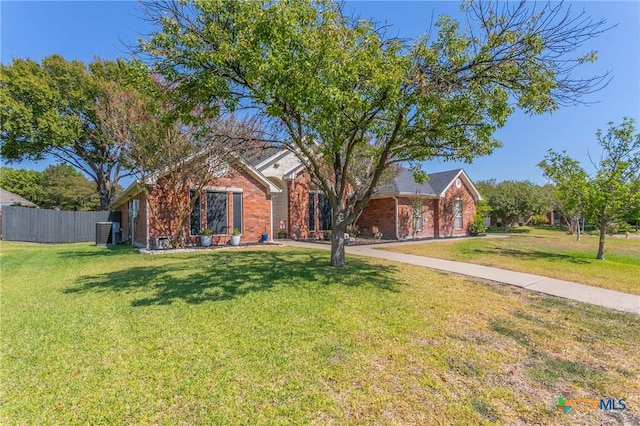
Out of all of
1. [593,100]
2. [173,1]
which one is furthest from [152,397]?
[593,100]

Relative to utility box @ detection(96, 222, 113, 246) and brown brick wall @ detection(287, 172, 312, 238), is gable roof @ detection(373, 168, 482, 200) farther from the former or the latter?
utility box @ detection(96, 222, 113, 246)

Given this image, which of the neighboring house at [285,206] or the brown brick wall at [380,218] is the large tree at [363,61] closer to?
the neighboring house at [285,206]

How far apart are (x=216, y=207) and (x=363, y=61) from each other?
12090 mm

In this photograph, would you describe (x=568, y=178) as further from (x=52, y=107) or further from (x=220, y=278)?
(x=52, y=107)

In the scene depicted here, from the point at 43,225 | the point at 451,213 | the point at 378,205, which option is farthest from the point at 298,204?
the point at 43,225

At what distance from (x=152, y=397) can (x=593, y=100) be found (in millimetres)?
8684

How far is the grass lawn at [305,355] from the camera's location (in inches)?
104

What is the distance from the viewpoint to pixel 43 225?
2005cm

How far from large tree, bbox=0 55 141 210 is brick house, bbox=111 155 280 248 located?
316 inches

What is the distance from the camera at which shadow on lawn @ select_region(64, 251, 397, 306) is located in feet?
20.2

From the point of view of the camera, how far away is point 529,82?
246 inches

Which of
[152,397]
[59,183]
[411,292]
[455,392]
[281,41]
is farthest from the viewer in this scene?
[59,183]

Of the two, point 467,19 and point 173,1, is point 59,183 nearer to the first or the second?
point 173,1

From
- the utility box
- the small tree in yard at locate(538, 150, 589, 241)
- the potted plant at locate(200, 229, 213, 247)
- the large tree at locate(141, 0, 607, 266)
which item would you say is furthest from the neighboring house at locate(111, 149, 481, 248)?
the large tree at locate(141, 0, 607, 266)
